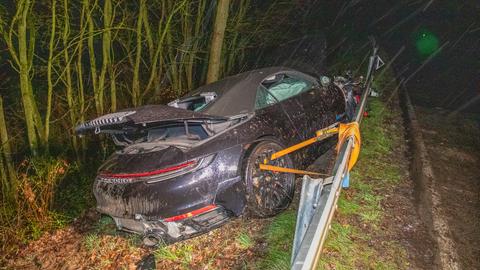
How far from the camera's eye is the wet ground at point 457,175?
3.45 meters

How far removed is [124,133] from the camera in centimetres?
416

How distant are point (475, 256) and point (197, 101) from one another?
139 inches

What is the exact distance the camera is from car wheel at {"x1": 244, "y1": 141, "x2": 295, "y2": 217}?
144 inches

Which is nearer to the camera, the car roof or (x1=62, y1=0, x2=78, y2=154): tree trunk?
the car roof

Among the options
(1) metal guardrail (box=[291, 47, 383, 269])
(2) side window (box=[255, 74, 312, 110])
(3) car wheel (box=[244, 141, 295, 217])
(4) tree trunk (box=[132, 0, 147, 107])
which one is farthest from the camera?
(4) tree trunk (box=[132, 0, 147, 107])

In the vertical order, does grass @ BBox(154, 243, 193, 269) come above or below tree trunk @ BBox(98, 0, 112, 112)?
below

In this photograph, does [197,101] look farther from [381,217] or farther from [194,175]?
[381,217]

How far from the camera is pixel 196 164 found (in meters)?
3.44

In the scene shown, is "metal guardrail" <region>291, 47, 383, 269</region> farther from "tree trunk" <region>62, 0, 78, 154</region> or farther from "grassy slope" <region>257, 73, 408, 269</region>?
"tree trunk" <region>62, 0, 78, 154</region>

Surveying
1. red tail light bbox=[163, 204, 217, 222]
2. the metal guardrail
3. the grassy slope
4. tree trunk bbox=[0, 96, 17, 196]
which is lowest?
tree trunk bbox=[0, 96, 17, 196]

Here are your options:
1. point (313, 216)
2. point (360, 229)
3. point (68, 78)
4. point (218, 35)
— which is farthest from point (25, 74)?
point (360, 229)

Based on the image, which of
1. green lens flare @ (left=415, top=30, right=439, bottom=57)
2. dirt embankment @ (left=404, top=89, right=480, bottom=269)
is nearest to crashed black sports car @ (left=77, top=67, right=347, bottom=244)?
dirt embankment @ (left=404, top=89, right=480, bottom=269)

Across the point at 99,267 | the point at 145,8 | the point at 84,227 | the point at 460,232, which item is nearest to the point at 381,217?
the point at 460,232

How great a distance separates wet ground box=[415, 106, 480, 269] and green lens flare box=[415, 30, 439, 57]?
7749mm
